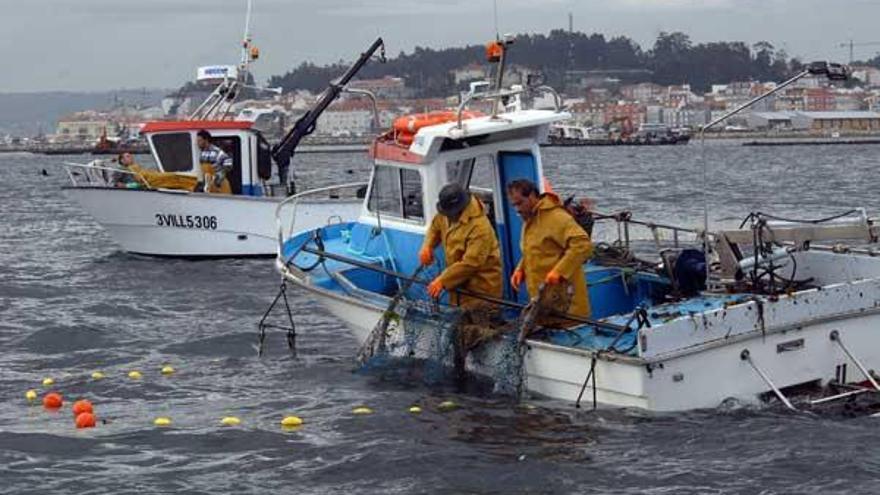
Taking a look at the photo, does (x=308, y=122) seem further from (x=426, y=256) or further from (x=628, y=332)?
(x=628, y=332)

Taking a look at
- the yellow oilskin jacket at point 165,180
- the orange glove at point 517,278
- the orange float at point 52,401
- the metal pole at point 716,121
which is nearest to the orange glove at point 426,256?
the orange glove at point 517,278

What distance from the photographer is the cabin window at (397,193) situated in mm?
16375

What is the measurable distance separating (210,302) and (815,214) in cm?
2123

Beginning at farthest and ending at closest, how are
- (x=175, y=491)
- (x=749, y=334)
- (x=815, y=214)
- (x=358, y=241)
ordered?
(x=815, y=214)
(x=358, y=241)
(x=749, y=334)
(x=175, y=491)

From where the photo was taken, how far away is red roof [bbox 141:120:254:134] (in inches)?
1133

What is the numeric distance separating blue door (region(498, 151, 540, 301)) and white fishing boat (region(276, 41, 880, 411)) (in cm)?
1

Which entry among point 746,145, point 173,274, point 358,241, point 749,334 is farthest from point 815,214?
point 746,145

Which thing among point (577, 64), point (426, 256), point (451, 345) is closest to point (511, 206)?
point (426, 256)

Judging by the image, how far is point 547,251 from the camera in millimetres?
14133

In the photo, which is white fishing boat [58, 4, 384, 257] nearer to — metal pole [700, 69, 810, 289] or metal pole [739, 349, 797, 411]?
metal pole [700, 69, 810, 289]

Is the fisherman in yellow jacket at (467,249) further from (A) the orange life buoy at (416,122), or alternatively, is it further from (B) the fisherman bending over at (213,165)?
(B) the fisherman bending over at (213,165)

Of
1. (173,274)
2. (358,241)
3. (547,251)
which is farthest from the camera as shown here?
(173,274)

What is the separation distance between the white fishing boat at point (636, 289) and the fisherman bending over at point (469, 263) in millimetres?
266

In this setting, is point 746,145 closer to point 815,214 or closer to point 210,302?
point 815,214
